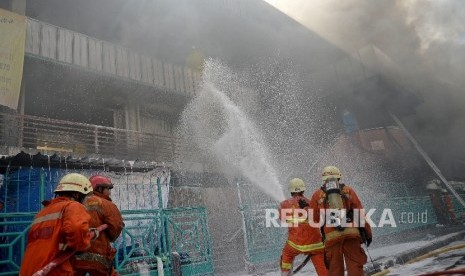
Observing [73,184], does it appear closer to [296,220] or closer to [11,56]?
[296,220]

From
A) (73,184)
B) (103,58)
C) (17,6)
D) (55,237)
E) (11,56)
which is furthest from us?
(103,58)

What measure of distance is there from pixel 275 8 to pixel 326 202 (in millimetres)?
10612

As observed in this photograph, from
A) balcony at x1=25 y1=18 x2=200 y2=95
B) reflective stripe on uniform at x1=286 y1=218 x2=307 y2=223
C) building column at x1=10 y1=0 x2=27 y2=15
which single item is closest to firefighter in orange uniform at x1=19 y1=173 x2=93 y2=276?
reflective stripe on uniform at x1=286 y1=218 x2=307 y2=223

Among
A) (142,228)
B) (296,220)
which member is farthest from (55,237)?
(142,228)

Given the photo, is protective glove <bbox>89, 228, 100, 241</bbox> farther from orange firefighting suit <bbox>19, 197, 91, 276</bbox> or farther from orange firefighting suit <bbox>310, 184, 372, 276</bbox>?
orange firefighting suit <bbox>310, 184, 372, 276</bbox>

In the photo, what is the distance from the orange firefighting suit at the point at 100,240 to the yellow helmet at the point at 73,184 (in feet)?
0.62

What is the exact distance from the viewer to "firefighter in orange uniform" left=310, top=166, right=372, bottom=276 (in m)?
3.35

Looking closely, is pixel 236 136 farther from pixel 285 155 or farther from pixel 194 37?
pixel 194 37

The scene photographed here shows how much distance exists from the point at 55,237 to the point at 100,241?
0.61 metres

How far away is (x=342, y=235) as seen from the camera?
337 cm

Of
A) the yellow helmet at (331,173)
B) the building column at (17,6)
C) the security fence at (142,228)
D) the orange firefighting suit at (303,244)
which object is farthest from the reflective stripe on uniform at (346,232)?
the building column at (17,6)

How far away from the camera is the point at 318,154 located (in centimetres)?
1389

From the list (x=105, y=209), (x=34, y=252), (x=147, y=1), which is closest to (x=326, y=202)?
(x=105, y=209)

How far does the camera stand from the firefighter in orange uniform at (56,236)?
228 centimetres
